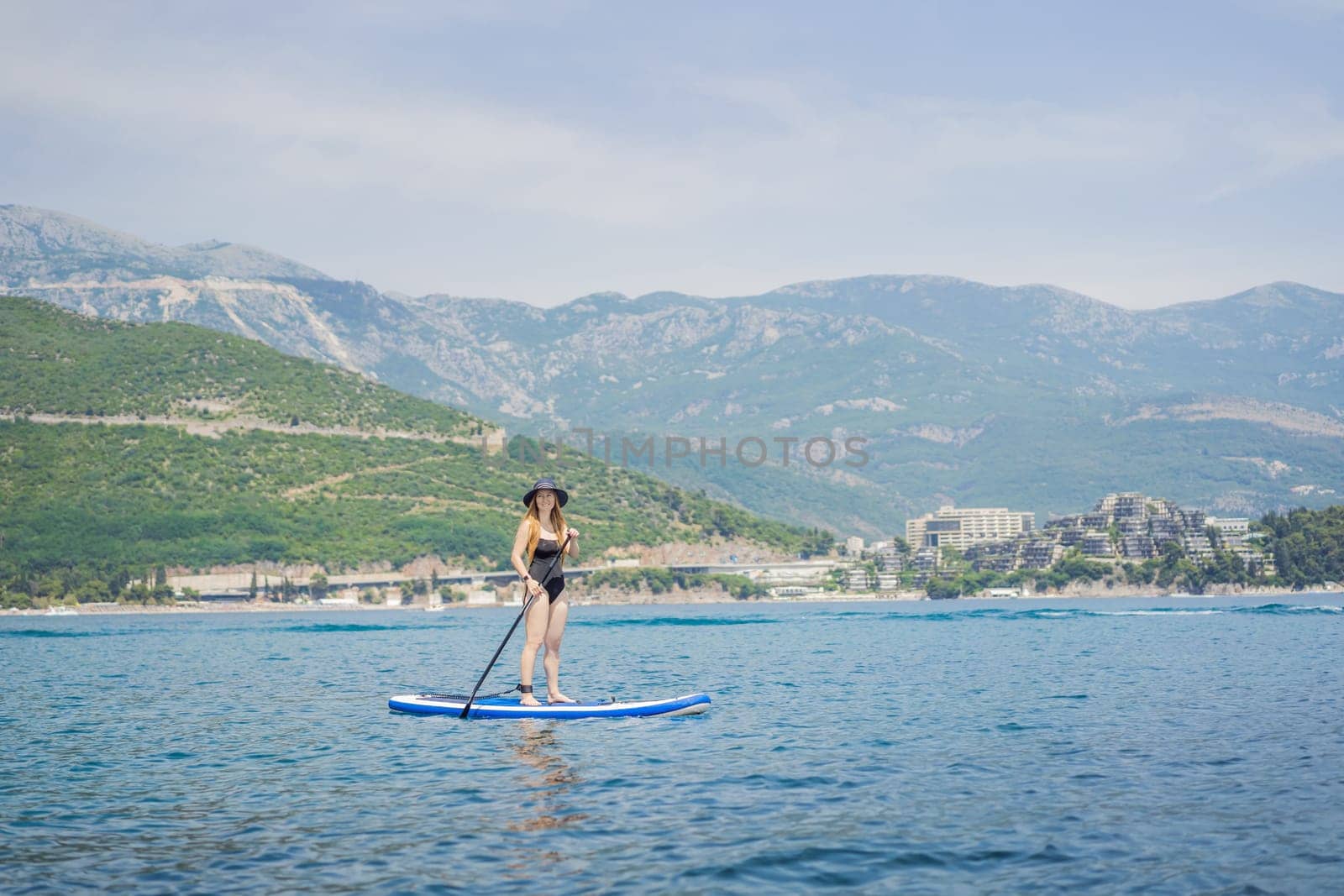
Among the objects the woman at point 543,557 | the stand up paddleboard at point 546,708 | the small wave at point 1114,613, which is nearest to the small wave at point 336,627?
the small wave at point 1114,613

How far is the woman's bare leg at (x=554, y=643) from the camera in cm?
2909

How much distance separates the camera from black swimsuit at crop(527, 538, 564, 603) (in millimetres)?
28484

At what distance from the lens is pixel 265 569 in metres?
193

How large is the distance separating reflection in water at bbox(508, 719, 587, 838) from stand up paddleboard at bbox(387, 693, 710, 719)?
0.44 m

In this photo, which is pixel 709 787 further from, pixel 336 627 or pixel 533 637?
pixel 336 627

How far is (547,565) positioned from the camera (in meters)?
28.7

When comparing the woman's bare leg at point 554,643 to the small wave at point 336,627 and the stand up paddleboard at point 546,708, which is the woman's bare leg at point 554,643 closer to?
the stand up paddleboard at point 546,708

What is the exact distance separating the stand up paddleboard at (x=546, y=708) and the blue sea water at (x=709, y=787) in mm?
342

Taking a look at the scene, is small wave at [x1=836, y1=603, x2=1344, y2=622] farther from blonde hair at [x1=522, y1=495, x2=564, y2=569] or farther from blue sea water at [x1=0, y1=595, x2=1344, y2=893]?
blonde hair at [x1=522, y1=495, x2=564, y2=569]

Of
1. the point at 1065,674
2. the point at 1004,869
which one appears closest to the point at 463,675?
the point at 1065,674

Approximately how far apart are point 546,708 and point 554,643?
1.48 m

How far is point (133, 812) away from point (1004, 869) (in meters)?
13.1

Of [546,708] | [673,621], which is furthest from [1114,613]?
[546,708]

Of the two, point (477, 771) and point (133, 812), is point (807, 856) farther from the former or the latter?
point (133, 812)
